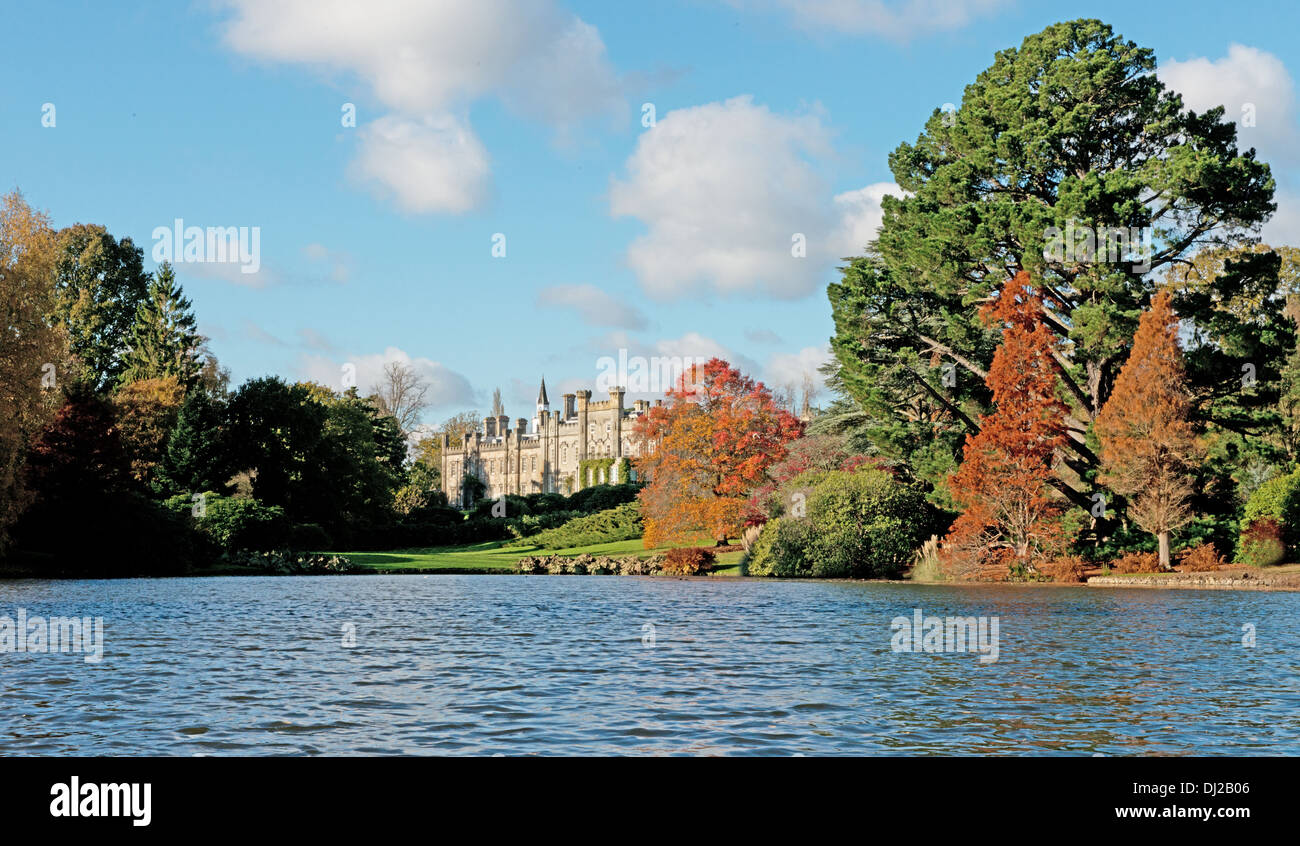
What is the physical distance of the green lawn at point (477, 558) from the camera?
139 feet

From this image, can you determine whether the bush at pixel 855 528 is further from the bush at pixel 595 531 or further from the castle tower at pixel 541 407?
the castle tower at pixel 541 407

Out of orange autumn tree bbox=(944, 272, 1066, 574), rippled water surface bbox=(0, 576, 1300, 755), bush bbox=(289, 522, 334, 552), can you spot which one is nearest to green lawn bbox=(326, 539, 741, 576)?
bush bbox=(289, 522, 334, 552)

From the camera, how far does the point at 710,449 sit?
42062 millimetres

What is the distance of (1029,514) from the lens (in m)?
32.5

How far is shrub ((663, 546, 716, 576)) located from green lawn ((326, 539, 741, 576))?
479 mm

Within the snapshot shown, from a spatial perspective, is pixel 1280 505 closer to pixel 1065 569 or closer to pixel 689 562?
pixel 1065 569

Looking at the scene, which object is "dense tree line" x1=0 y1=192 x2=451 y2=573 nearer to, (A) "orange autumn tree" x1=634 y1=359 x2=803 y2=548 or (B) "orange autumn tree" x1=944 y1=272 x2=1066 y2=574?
(A) "orange autumn tree" x1=634 y1=359 x2=803 y2=548

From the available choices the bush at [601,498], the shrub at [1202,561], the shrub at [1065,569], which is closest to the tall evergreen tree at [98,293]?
the bush at [601,498]

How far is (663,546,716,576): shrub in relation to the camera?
40.2m

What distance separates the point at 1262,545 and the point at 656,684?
82.0 ft

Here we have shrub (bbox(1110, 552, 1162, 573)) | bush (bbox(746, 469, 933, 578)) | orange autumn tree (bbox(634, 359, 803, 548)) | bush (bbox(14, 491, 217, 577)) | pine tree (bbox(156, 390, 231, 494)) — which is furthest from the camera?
pine tree (bbox(156, 390, 231, 494))

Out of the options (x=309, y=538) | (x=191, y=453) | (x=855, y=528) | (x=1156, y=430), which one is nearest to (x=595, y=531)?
(x=309, y=538)
